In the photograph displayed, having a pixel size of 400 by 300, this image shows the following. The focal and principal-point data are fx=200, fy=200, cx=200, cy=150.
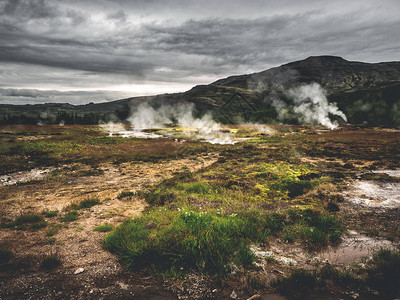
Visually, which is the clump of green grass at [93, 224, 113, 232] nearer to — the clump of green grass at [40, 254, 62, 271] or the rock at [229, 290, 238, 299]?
the clump of green grass at [40, 254, 62, 271]

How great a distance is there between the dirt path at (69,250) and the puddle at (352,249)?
14.8 ft

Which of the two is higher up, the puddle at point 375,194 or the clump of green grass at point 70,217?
the clump of green grass at point 70,217

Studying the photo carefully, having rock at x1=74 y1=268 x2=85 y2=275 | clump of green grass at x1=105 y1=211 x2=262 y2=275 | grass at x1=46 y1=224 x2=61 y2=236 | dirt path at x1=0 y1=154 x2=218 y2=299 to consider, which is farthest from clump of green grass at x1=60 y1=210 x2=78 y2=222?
rock at x1=74 y1=268 x2=85 y2=275

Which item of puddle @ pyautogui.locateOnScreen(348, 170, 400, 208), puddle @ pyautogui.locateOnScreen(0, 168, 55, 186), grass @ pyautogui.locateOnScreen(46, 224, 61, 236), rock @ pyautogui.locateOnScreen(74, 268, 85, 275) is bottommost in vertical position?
puddle @ pyautogui.locateOnScreen(348, 170, 400, 208)

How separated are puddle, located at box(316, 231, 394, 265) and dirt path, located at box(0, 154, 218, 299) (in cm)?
452

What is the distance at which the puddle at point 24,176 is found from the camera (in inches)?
587

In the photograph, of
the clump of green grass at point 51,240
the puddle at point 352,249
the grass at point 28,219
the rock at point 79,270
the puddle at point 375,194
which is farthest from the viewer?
the puddle at point 375,194

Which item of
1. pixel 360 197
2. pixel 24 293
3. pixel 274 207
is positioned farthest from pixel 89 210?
pixel 360 197

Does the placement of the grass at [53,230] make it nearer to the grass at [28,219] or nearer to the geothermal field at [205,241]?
the geothermal field at [205,241]

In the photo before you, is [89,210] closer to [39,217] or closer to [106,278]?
[39,217]

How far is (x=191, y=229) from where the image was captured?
6531 mm

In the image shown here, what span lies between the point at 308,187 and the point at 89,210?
39.3 feet

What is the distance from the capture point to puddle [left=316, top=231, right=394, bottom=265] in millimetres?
5512

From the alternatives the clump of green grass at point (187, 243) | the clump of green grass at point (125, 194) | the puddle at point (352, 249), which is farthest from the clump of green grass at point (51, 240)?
the puddle at point (352, 249)
